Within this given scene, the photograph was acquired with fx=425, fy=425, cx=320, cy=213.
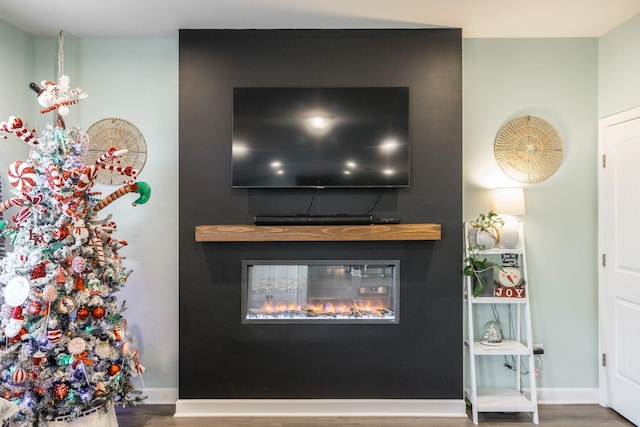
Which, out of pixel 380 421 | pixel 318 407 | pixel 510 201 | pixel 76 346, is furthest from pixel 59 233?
pixel 510 201

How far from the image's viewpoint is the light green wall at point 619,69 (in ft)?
9.57

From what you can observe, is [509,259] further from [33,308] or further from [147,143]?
[33,308]

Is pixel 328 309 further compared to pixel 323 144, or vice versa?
pixel 328 309

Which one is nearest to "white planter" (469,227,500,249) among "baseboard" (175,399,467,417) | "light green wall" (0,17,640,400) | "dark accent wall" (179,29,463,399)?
"dark accent wall" (179,29,463,399)

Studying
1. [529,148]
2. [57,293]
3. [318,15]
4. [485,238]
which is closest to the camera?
[57,293]

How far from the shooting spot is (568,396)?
3260 millimetres

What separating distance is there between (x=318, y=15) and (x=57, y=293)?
2.39m

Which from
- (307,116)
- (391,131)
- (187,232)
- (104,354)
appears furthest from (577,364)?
(104,354)

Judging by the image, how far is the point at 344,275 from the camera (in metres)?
3.16

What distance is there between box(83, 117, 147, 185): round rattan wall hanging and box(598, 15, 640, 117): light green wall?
3527 mm

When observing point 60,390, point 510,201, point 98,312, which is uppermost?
point 510,201

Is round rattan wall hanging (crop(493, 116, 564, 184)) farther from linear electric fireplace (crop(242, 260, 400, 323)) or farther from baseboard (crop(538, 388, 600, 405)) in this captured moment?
baseboard (crop(538, 388, 600, 405))

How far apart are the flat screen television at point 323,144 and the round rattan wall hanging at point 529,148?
87 centimetres

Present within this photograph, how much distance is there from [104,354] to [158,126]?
1710mm
